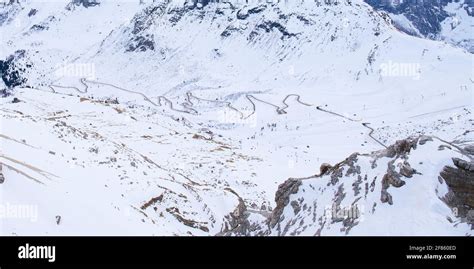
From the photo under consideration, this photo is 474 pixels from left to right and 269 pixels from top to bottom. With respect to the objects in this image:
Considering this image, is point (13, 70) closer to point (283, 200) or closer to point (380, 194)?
point (283, 200)
